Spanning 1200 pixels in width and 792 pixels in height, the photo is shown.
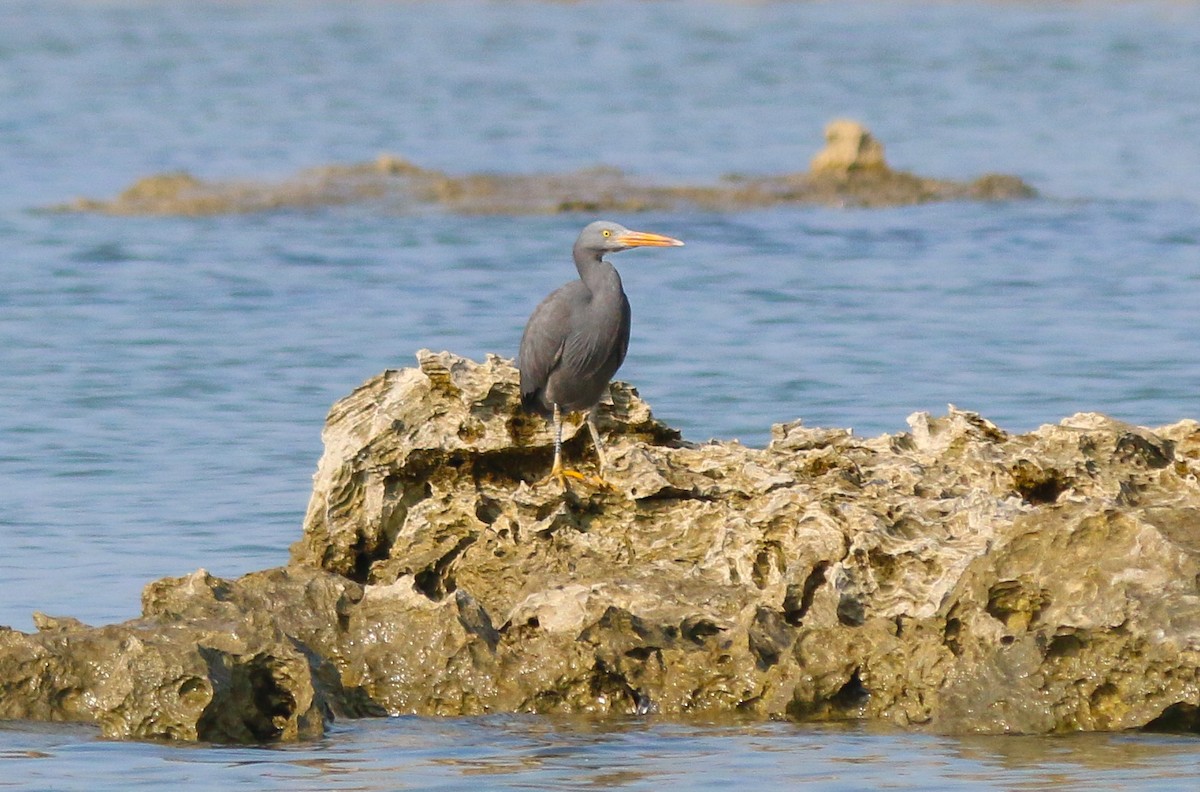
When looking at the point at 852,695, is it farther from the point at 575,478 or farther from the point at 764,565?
the point at 575,478

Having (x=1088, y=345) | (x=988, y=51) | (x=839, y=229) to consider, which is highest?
(x=988, y=51)

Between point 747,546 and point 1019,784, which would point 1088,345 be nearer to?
point 747,546

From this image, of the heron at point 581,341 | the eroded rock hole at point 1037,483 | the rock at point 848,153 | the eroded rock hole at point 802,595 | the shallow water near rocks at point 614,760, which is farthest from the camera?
the rock at point 848,153

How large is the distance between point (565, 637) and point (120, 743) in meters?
1.49

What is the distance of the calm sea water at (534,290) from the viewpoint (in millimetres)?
6742

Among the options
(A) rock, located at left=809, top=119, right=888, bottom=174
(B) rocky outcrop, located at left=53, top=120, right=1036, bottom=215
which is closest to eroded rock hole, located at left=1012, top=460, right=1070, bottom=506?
(B) rocky outcrop, located at left=53, top=120, right=1036, bottom=215

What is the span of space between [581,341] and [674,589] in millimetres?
1383

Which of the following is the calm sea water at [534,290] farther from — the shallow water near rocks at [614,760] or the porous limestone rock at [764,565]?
the porous limestone rock at [764,565]

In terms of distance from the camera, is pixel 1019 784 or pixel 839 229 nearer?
pixel 1019 784

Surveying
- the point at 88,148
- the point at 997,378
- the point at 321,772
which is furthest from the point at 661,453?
the point at 88,148

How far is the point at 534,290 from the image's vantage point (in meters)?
18.4

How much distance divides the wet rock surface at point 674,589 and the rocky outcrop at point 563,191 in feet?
49.7

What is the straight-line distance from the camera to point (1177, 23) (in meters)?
49.8

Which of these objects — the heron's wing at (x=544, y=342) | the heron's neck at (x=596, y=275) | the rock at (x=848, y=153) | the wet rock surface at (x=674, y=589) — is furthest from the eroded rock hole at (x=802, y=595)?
the rock at (x=848, y=153)
